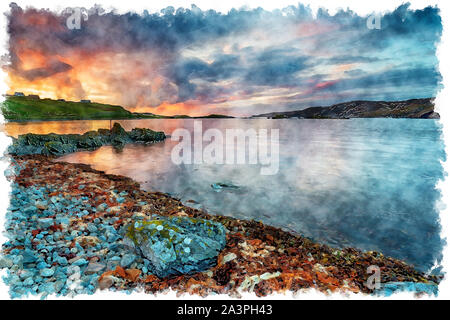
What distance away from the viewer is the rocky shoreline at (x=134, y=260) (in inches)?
152

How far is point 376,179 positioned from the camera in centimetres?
1405

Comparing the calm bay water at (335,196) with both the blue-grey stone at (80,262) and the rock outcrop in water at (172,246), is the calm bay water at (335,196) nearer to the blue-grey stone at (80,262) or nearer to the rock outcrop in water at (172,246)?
the rock outcrop in water at (172,246)

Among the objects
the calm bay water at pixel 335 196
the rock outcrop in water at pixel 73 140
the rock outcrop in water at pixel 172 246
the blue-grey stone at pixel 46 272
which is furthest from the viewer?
the rock outcrop in water at pixel 73 140

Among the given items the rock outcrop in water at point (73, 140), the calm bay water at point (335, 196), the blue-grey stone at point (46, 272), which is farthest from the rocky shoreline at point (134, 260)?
the rock outcrop in water at point (73, 140)

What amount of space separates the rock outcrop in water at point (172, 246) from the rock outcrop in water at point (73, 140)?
18093 millimetres

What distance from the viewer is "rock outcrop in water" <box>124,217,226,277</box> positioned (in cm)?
410

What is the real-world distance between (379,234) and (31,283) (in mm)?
10115

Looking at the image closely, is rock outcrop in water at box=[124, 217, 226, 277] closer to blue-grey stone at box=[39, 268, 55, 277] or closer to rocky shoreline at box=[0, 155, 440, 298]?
rocky shoreline at box=[0, 155, 440, 298]

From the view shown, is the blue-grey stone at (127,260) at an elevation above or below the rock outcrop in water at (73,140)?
below

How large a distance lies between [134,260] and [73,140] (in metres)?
30.5

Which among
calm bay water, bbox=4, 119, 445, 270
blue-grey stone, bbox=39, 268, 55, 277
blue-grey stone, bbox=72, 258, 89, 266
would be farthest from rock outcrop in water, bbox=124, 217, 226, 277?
calm bay water, bbox=4, 119, 445, 270

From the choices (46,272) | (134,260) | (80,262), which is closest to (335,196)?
(134,260)
